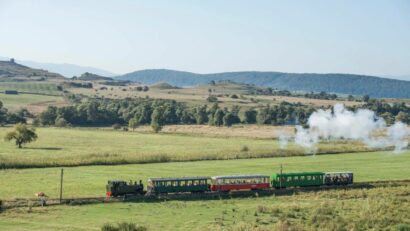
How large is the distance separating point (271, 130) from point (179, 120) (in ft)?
128

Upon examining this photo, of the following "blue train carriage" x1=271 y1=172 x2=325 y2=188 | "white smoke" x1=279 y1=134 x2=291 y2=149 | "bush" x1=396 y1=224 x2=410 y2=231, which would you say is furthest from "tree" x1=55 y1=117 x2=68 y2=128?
"bush" x1=396 y1=224 x2=410 y2=231

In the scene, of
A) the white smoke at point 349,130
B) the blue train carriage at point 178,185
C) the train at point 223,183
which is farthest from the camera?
the white smoke at point 349,130

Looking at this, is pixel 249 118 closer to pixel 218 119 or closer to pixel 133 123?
pixel 218 119

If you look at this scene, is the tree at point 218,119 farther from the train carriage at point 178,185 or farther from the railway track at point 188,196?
the train carriage at point 178,185

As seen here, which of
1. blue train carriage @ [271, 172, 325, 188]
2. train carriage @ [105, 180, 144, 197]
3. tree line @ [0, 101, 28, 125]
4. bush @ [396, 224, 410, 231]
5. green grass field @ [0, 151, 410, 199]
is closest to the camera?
bush @ [396, 224, 410, 231]

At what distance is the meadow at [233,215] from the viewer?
44.5 metres

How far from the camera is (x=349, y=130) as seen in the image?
102 m

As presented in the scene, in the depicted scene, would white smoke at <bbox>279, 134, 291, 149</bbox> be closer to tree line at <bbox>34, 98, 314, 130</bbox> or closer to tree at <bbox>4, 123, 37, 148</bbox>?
tree line at <bbox>34, 98, 314, 130</bbox>

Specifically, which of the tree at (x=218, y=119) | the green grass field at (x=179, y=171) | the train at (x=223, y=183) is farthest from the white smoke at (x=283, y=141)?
the tree at (x=218, y=119)

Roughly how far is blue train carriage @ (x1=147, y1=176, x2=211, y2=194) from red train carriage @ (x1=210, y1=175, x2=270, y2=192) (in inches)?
41.0

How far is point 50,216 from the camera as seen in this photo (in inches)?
1877

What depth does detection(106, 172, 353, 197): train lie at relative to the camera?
58219 millimetres

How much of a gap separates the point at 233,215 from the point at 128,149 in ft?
183

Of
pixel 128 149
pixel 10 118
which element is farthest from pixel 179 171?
pixel 10 118
